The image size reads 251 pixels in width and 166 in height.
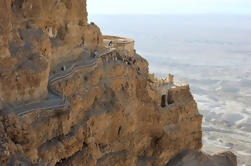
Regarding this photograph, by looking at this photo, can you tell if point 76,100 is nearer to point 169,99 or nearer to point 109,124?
point 109,124

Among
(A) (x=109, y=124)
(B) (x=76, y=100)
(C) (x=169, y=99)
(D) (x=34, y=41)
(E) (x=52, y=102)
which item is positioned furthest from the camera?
(C) (x=169, y=99)

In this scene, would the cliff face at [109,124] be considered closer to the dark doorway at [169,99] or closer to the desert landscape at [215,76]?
the dark doorway at [169,99]

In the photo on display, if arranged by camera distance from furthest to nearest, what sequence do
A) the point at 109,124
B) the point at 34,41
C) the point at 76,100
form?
the point at 109,124 → the point at 76,100 → the point at 34,41

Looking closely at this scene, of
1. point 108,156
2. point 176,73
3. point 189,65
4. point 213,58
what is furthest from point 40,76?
point 213,58

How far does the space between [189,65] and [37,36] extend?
350 ft

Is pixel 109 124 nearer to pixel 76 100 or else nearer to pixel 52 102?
pixel 76 100

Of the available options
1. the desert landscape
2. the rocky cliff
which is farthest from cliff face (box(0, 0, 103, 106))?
the desert landscape

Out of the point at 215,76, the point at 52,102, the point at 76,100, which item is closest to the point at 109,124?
the point at 76,100

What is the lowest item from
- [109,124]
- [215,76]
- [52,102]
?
[215,76]

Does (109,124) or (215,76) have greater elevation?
(109,124)

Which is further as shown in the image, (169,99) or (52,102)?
(169,99)

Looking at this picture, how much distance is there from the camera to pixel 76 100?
23.4m

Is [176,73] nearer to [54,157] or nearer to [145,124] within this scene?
[145,124]

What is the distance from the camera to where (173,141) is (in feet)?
115
